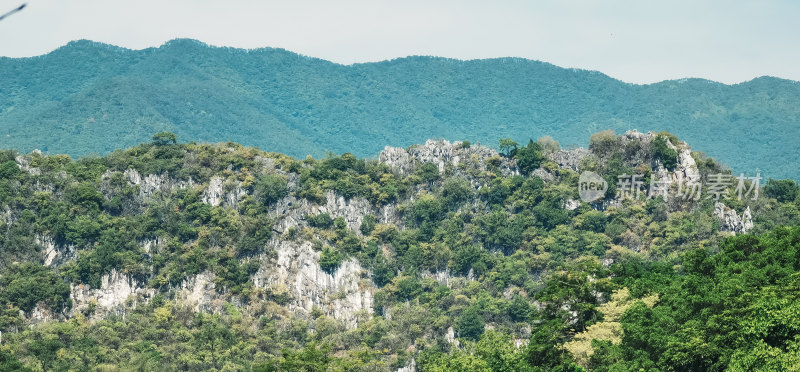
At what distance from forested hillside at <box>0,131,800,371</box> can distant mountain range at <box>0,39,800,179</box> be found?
54.8m

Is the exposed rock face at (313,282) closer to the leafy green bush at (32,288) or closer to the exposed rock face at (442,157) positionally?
the exposed rock face at (442,157)

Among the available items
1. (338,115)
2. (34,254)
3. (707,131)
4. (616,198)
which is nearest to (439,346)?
(616,198)

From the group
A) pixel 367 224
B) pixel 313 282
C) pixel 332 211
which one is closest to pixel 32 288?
pixel 313 282

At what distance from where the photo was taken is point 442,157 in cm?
10094

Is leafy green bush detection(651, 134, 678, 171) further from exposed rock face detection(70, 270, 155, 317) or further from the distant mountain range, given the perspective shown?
the distant mountain range

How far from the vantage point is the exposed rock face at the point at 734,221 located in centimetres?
8931

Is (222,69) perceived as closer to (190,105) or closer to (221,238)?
(190,105)

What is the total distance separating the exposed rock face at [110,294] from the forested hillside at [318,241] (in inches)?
5.5

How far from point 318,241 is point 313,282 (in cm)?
356

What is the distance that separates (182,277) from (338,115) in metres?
106

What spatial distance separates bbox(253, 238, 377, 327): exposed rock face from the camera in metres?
87.5

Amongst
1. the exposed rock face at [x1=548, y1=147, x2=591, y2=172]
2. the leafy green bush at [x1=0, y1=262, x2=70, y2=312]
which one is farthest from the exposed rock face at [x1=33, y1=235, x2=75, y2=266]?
the exposed rock face at [x1=548, y1=147, x2=591, y2=172]

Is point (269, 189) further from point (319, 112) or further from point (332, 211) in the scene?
point (319, 112)

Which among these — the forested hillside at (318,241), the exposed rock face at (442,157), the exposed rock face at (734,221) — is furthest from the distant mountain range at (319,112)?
the exposed rock face at (734,221)
